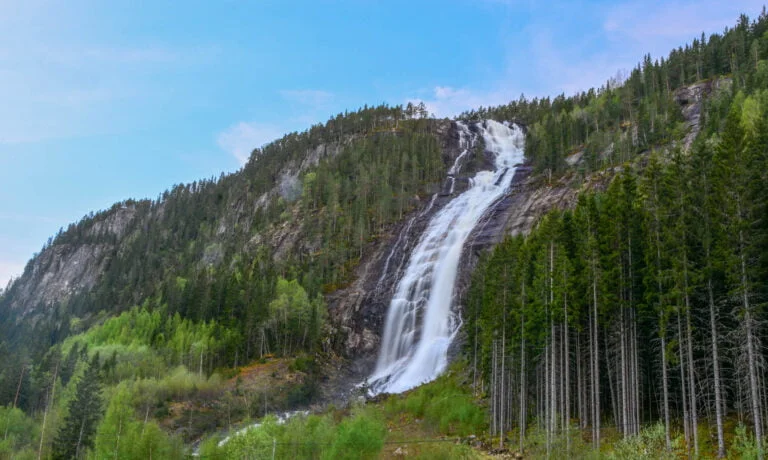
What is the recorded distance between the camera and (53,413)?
3174 inches

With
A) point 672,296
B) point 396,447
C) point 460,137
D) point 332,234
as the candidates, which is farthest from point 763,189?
point 460,137

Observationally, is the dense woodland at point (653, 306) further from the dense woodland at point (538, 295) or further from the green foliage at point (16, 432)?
the green foliage at point (16, 432)

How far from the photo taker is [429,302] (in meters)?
97.2

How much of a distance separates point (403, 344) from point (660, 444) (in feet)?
198

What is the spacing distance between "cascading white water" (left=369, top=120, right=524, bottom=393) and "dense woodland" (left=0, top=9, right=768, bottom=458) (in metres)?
7.67

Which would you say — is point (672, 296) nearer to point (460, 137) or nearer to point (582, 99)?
point (460, 137)

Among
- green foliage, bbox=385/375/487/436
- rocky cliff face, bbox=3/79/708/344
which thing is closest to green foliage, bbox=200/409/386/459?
green foliage, bbox=385/375/487/436

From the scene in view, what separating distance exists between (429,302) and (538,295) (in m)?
49.8

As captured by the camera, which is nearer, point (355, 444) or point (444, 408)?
point (355, 444)

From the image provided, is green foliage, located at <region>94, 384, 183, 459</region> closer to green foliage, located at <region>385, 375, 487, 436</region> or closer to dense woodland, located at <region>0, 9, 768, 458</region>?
dense woodland, located at <region>0, 9, 768, 458</region>

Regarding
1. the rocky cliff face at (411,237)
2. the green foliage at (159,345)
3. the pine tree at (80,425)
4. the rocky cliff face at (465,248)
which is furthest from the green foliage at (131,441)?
the rocky cliff face at (411,237)

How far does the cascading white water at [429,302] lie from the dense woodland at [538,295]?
767cm

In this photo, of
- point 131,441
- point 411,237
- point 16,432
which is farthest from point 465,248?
point 16,432

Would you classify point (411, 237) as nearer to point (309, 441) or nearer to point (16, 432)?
point (16, 432)
